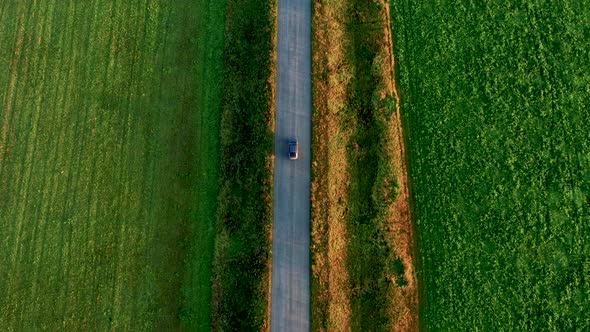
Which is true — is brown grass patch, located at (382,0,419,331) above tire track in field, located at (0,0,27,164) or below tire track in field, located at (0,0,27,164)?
below

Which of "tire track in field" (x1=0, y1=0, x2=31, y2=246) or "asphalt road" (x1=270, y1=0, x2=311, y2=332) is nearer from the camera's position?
"asphalt road" (x1=270, y1=0, x2=311, y2=332)

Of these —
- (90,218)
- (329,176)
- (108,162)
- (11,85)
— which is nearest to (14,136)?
(11,85)

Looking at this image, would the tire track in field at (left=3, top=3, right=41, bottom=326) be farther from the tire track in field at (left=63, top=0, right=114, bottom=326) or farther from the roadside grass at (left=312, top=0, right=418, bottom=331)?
the roadside grass at (left=312, top=0, right=418, bottom=331)

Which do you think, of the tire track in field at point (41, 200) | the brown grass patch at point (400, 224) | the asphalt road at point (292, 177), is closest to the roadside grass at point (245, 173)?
the asphalt road at point (292, 177)

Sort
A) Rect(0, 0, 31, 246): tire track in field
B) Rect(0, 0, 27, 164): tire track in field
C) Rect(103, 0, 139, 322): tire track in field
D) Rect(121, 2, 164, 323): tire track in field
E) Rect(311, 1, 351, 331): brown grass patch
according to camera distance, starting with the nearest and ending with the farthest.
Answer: Rect(311, 1, 351, 331): brown grass patch < Rect(121, 2, 164, 323): tire track in field < Rect(103, 0, 139, 322): tire track in field < Rect(0, 0, 31, 246): tire track in field < Rect(0, 0, 27, 164): tire track in field

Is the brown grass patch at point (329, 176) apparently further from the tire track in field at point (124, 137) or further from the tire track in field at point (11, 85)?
the tire track in field at point (11, 85)

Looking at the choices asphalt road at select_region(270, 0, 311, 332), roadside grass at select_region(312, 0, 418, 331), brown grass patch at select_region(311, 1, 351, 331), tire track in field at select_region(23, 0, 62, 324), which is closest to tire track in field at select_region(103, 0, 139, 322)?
tire track in field at select_region(23, 0, 62, 324)

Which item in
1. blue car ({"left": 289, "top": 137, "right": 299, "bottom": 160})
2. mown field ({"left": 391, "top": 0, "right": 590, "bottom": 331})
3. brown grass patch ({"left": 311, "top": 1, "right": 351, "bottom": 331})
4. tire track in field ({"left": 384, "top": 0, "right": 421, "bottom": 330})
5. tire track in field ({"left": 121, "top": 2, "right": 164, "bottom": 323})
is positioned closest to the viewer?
mown field ({"left": 391, "top": 0, "right": 590, "bottom": 331})
